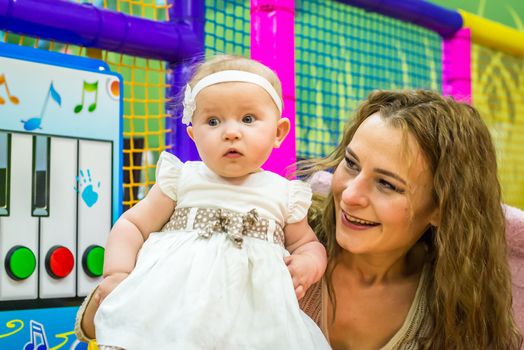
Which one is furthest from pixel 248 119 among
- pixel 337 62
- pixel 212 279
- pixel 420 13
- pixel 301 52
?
pixel 420 13

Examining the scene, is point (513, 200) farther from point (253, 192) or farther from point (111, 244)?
point (111, 244)

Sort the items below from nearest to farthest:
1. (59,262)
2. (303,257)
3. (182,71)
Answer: (303,257), (59,262), (182,71)

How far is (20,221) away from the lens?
4.09 ft

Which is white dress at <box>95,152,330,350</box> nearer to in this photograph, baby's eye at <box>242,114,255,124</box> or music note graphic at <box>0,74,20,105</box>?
baby's eye at <box>242,114,255,124</box>

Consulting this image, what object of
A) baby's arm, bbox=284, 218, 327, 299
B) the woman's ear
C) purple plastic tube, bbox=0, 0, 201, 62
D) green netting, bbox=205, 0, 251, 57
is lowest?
baby's arm, bbox=284, 218, 327, 299

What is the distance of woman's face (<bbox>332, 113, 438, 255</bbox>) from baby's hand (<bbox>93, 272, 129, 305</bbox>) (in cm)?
46

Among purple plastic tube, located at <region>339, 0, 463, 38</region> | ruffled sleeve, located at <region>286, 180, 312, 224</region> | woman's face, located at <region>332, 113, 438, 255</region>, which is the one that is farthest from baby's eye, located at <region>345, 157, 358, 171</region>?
purple plastic tube, located at <region>339, 0, 463, 38</region>

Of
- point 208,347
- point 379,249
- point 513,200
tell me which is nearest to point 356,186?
point 379,249

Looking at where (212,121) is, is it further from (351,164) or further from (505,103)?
(505,103)

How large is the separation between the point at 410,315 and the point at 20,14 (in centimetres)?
103

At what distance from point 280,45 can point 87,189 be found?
63cm

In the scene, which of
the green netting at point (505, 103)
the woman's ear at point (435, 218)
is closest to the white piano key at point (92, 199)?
the woman's ear at point (435, 218)

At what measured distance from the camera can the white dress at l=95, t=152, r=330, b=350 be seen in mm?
1027

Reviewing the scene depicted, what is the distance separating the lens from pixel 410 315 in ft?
4.83
